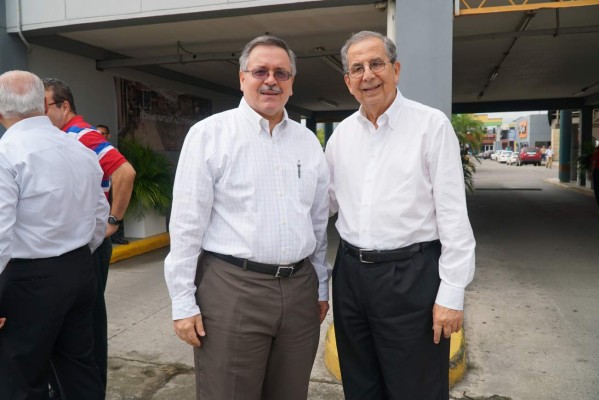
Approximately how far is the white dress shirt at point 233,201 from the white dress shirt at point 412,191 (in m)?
0.27

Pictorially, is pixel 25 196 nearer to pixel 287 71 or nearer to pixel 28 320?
pixel 28 320

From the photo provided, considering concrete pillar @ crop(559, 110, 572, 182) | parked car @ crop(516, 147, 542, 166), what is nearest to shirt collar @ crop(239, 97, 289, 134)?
concrete pillar @ crop(559, 110, 572, 182)

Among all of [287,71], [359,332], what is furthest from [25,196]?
[359,332]

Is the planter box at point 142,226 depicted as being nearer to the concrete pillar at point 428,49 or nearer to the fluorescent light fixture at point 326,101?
the concrete pillar at point 428,49

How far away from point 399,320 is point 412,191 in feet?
1.75

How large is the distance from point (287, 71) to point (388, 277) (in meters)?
0.94

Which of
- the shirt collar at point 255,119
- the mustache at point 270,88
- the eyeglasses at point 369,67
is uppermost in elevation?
the eyeglasses at point 369,67

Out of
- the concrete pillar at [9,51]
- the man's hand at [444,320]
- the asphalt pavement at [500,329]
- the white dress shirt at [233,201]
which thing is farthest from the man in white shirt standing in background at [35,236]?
the concrete pillar at [9,51]

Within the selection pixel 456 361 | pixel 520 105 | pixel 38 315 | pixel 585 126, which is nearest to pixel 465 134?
pixel 456 361

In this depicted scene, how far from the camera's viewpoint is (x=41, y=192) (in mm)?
2207

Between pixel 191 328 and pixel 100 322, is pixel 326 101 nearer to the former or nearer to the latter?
pixel 100 322

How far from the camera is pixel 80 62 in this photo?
7.59 metres

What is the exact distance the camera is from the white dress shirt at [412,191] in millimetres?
2016

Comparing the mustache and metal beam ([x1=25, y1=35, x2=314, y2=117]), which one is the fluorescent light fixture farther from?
the mustache
